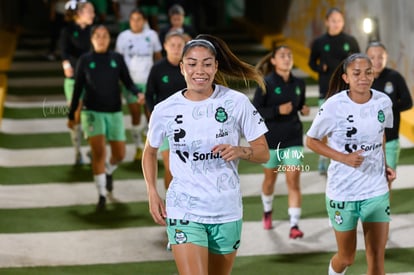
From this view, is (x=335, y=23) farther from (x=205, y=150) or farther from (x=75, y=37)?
(x=205, y=150)

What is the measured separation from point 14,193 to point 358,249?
4.58 metres

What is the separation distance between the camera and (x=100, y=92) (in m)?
10.8

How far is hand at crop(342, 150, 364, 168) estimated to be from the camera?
7191 millimetres

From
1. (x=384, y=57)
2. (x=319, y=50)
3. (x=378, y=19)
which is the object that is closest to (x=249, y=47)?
(x=378, y=19)

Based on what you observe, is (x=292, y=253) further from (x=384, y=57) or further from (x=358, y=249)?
(x=384, y=57)

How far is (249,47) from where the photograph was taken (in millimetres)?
22406

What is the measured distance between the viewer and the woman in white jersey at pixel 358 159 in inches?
283

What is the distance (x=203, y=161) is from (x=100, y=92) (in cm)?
494

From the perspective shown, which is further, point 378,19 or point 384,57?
point 378,19

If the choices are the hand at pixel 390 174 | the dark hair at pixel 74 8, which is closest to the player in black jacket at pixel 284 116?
the hand at pixel 390 174

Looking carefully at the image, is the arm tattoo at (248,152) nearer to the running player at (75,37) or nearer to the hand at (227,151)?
the hand at (227,151)

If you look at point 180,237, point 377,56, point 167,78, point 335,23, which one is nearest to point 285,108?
point 377,56

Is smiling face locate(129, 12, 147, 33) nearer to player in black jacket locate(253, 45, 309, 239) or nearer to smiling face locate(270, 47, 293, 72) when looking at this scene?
player in black jacket locate(253, 45, 309, 239)

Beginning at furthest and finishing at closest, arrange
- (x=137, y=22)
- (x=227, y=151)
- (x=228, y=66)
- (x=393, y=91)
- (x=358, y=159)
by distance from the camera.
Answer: (x=137, y=22), (x=393, y=91), (x=358, y=159), (x=228, y=66), (x=227, y=151)
